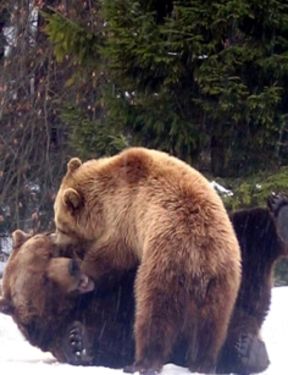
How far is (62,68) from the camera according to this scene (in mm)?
15289

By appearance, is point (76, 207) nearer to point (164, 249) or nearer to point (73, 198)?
point (73, 198)

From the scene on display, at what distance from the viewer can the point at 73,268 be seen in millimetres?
6590

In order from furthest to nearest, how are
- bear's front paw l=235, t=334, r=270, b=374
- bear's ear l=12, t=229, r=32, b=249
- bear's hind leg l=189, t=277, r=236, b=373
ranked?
bear's ear l=12, t=229, r=32, b=249 → bear's front paw l=235, t=334, r=270, b=374 → bear's hind leg l=189, t=277, r=236, b=373

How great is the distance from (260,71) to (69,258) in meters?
3.86

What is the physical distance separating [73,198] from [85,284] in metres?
0.57

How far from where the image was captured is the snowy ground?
19.5 feet

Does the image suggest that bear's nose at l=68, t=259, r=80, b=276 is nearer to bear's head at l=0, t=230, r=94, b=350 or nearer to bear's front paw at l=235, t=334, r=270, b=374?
bear's head at l=0, t=230, r=94, b=350

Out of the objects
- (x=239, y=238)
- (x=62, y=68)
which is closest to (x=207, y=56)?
(x=239, y=238)

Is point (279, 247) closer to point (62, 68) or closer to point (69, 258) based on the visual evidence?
point (69, 258)

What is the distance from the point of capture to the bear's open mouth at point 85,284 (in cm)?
653

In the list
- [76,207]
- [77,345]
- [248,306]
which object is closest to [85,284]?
[77,345]

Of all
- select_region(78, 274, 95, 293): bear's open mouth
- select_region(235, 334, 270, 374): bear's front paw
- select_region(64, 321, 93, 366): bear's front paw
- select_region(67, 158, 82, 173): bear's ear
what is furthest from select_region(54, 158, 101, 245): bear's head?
select_region(235, 334, 270, 374): bear's front paw

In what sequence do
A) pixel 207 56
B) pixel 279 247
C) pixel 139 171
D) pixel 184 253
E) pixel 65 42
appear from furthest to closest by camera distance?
pixel 65 42 < pixel 207 56 < pixel 279 247 < pixel 139 171 < pixel 184 253

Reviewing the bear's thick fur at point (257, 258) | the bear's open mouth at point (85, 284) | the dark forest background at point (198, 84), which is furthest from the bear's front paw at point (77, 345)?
the dark forest background at point (198, 84)
